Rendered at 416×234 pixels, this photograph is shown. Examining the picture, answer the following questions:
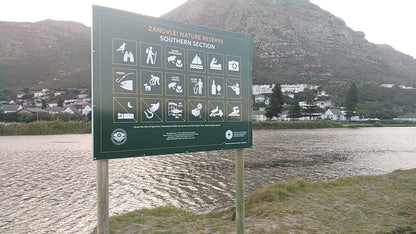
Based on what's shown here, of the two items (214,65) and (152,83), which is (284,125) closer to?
(214,65)

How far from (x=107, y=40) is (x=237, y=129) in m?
2.51

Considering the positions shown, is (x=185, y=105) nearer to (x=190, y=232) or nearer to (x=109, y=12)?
(x=109, y=12)

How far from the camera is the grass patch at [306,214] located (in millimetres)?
5938

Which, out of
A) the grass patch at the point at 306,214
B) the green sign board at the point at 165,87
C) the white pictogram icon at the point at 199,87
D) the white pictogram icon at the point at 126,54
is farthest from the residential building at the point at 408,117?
the white pictogram icon at the point at 126,54

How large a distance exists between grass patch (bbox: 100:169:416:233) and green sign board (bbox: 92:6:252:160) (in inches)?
93.5

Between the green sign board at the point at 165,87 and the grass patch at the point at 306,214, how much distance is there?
2.38 m

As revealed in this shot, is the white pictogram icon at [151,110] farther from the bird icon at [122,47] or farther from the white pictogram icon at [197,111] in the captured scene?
the bird icon at [122,47]

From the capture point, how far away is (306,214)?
21.5 feet

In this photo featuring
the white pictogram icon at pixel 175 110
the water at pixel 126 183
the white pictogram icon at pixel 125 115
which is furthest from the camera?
the water at pixel 126 183

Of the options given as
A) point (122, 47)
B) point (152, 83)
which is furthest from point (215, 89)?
point (122, 47)

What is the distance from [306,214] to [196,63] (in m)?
4.41

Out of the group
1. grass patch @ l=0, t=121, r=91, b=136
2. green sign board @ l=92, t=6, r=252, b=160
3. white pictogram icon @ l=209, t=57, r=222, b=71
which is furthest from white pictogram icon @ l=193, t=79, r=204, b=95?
grass patch @ l=0, t=121, r=91, b=136

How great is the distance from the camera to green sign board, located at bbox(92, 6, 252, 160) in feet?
11.8

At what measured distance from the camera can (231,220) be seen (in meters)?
7.18
